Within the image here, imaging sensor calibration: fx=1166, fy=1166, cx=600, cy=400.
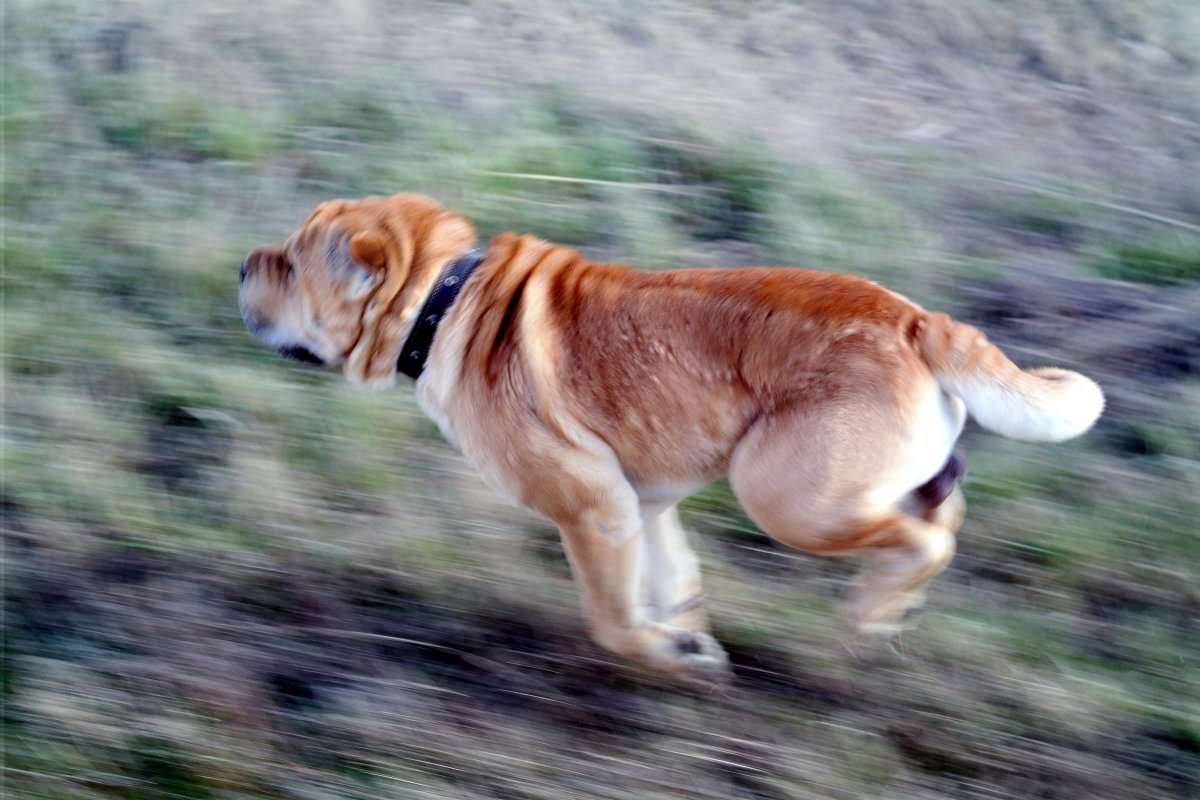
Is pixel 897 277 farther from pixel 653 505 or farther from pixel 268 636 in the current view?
pixel 268 636

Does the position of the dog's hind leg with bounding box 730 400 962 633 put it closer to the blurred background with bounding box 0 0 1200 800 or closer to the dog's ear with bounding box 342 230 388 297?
the blurred background with bounding box 0 0 1200 800

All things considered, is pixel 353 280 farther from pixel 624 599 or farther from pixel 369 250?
pixel 624 599

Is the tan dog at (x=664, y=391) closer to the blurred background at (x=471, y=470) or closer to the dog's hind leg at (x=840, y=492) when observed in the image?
the dog's hind leg at (x=840, y=492)

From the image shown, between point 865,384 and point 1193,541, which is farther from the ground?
point 865,384

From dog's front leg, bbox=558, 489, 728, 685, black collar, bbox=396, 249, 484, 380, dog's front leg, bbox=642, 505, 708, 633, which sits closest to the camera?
dog's front leg, bbox=558, 489, 728, 685

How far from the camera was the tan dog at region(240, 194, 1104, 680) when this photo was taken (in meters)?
3.12

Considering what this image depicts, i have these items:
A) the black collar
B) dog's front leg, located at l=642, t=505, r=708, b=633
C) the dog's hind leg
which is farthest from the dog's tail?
the black collar

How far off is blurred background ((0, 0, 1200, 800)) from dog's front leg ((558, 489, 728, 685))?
4.2 inches

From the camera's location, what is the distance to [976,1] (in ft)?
23.9

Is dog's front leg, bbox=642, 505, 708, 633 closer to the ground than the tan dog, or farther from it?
closer to the ground

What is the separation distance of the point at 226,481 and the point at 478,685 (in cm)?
145

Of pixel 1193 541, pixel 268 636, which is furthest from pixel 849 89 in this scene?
pixel 268 636

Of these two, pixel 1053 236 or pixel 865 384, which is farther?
pixel 1053 236

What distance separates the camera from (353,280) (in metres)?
3.68
